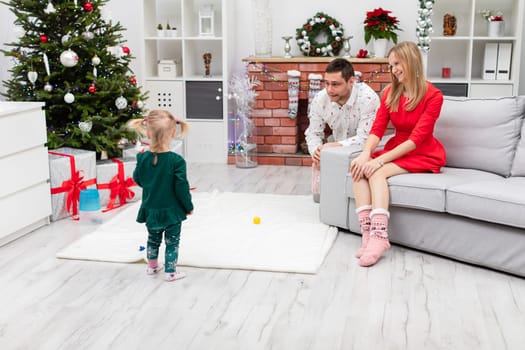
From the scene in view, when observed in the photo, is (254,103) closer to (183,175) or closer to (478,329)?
(183,175)

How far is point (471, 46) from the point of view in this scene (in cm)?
549

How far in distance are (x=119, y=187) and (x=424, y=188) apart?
6.69 ft

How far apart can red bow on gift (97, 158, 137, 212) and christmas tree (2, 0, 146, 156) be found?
7.2 inches

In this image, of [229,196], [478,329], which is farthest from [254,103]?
[478,329]

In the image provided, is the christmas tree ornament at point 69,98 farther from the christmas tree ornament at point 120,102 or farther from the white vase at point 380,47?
the white vase at point 380,47

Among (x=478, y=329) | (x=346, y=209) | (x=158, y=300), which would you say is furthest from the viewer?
(x=346, y=209)

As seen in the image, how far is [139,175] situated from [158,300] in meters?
0.54

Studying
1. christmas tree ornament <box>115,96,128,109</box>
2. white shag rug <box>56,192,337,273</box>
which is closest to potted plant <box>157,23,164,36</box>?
christmas tree ornament <box>115,96,128,109</box>

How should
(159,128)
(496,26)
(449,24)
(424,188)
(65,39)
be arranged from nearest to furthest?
(159,128) → (424,188) → (65,39) → (496,26) → (449,24)

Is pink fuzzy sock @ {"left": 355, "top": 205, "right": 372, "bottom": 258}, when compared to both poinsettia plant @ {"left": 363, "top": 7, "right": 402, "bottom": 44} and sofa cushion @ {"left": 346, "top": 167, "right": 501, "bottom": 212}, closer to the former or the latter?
sofa cushion @ {"left": 346, "top": 167, "right": 501, "bottom": 212}

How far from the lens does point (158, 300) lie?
2.83m

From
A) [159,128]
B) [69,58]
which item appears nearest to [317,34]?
[69,58]

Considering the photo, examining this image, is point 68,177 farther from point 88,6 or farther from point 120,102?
point 88,6

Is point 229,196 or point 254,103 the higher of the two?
point 254,103
